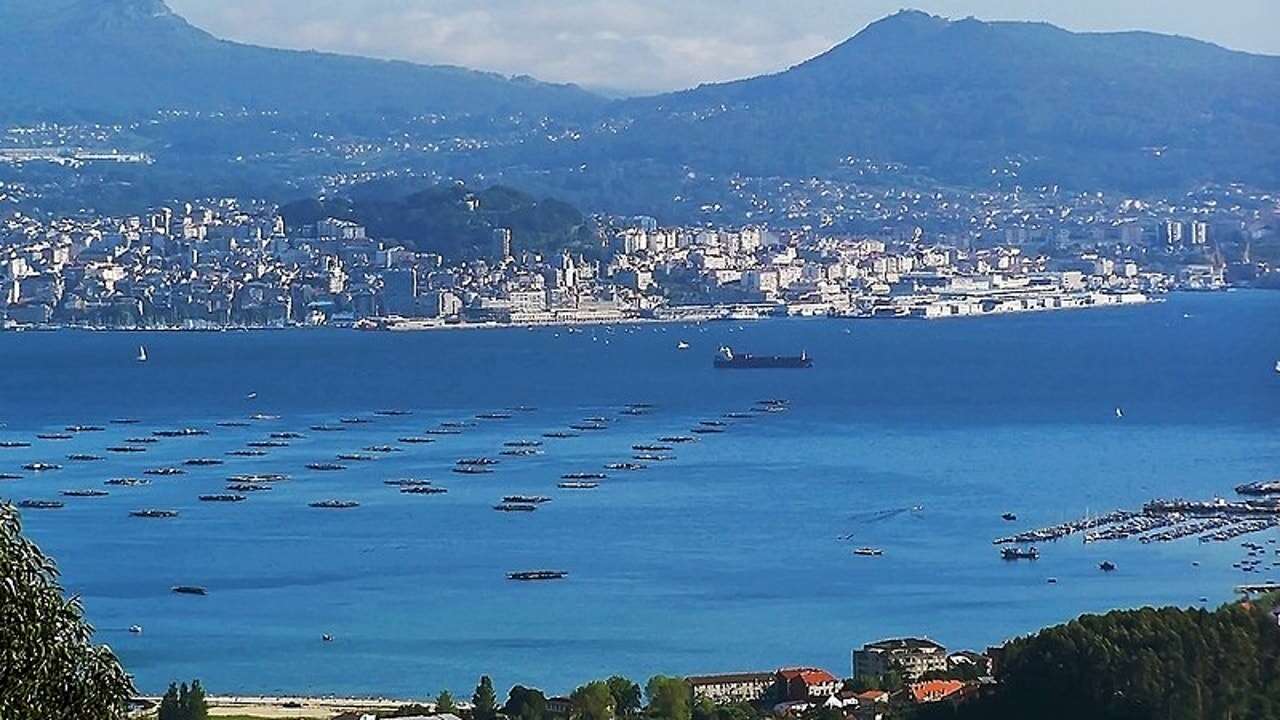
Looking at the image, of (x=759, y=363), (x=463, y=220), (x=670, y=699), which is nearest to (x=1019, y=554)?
(x=670, y=699)

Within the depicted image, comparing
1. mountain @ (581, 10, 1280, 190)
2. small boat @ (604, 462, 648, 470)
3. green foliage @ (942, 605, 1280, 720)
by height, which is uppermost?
mountain @ (581, 10, 1280, 190)

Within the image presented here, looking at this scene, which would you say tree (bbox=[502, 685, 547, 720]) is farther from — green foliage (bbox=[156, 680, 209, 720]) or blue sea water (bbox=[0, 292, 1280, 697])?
blue sea water (bbox=[0, 292, 1280, 697])

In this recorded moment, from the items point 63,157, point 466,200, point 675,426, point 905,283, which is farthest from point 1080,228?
point 675,426

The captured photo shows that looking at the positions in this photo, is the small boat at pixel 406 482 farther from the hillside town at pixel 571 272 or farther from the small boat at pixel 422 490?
the hillside town at pixel 571 272

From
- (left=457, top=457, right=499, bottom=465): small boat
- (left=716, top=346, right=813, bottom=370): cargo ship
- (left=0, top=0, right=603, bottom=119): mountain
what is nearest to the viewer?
(left=457, top=457, right=499, bottom=465): small boat

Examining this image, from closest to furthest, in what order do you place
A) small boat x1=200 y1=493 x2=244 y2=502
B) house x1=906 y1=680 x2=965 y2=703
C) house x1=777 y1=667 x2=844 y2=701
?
house x1=906 y1=680 x2=965 y2=703 < house x1=777 y1=667 x2=844 y2=701 < small boat x1=200 y1=493 x2=244 y2=502

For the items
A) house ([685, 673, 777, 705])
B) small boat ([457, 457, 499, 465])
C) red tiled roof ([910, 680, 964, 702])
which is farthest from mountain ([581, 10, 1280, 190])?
red tiled roof ([910, 680, 964, 702])

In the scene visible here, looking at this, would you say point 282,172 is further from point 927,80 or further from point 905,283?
point 905,283
